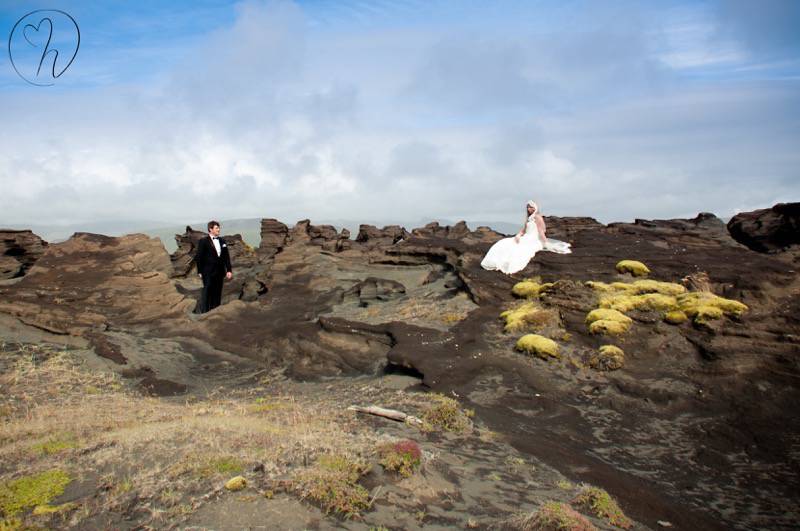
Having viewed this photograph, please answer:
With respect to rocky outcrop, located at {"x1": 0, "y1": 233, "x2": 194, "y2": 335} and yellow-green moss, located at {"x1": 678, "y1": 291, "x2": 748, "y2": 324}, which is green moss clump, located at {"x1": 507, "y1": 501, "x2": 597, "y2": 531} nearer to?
yellow-green moss, located at {"x1": 678, "y1": 291, "x2": 748, "y2": 324}

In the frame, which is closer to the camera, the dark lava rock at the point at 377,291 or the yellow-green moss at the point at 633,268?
the yellow-green moss at the point at 633,268

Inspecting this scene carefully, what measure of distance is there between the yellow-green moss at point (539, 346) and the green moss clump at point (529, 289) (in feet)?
11.5

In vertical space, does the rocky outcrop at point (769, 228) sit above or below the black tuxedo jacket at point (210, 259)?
above

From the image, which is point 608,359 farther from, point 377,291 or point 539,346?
point 377,291

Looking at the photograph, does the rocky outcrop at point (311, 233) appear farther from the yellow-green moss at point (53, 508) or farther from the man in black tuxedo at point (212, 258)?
the yellow-green moss at point (53, 508)

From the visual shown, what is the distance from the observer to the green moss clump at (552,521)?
23.3ft

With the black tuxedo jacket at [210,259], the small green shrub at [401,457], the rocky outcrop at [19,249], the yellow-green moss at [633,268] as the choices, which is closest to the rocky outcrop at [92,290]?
the black tuxedo jacket at [210,259]

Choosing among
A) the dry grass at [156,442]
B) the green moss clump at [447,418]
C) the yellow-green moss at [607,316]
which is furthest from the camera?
the yellow-green moss at [607,316]

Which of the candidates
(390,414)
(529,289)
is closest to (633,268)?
(529,289)

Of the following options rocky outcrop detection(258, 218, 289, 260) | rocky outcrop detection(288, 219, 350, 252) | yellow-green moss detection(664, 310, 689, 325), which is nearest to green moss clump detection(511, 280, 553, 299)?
yellow-green moss detection(664, 310, 689, 325)

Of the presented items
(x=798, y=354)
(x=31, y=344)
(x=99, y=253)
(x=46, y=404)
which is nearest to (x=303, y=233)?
(x=99, y=253)

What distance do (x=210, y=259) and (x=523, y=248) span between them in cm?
1167

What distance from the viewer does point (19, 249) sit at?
3831 centimetres

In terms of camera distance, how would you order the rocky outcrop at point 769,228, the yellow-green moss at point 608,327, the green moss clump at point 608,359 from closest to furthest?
the green moss clump at point 608,359 → the yellow-green moss at point 608,327 → the rocky outcrop at point 769,228
